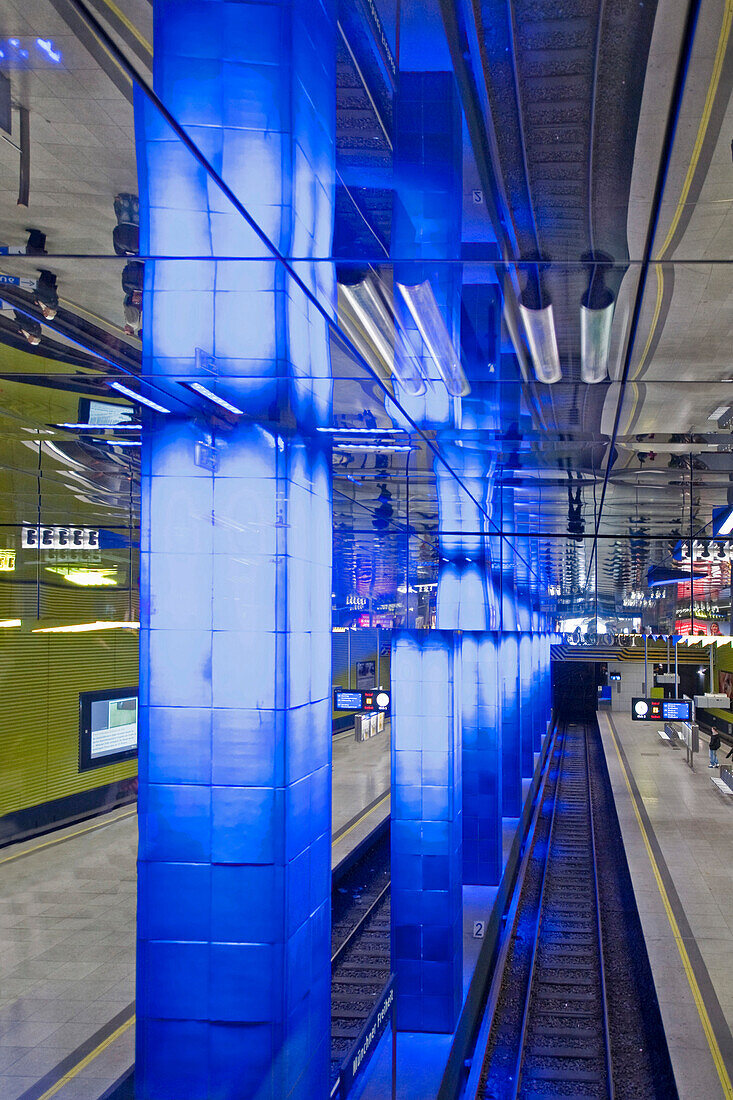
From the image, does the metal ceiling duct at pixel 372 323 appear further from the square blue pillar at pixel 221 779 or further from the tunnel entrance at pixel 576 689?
the tunnel entrance at pixel 576 689

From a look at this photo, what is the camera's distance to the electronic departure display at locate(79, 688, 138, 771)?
14.0 m

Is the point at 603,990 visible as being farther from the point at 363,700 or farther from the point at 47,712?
the point at 47,712

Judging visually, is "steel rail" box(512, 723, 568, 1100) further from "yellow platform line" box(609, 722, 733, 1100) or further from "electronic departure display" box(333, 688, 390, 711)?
"electronic departure display" box(333, 688, 390, 711)

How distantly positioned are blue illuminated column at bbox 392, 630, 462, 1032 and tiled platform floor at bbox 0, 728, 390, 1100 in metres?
2.49

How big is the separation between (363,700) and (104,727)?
4310mm

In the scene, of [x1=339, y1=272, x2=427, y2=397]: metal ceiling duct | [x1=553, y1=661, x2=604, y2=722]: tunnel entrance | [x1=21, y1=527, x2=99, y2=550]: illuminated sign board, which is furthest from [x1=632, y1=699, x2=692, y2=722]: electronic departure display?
[x1=553, y1=661, x2=604, y2=722]: tunnel entrance

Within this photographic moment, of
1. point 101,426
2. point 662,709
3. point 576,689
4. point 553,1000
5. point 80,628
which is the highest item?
point 101,426

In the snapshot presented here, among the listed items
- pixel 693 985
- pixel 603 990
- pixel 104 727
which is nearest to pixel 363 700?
pixel 104 727

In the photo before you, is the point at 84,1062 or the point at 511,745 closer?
the point at 84,1062

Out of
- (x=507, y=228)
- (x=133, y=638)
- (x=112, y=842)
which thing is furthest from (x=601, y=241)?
(x=112, y=842)

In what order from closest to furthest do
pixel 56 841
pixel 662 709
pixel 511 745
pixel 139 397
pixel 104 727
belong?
pixel 139 397
pixel 56 841
pixel 104 727
pixel 662 709
pixel 511 745

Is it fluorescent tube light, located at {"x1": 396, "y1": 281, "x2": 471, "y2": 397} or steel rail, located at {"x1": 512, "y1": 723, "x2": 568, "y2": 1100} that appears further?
steel rail, located at {"x1": 512, "y1": 723, "x2": 568, "y2": 1100}

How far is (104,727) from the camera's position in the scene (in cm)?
1517

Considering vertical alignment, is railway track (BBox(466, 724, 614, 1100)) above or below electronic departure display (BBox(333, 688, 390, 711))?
below
